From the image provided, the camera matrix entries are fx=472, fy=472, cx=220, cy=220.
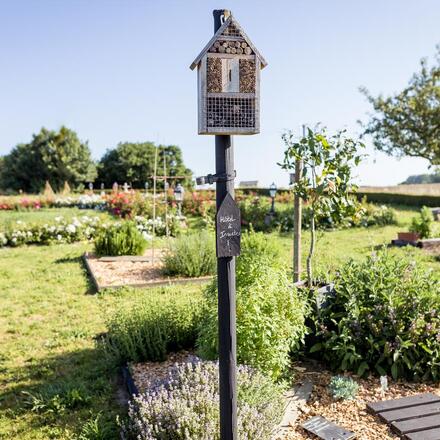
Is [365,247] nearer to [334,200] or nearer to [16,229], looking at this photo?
[334,200]

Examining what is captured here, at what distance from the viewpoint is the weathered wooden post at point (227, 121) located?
2.57m

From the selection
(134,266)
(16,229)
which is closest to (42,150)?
(16,229)

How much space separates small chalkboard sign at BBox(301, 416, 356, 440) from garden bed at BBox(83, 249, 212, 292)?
12.9ft

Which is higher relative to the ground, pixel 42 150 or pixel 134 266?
pixel 42 150

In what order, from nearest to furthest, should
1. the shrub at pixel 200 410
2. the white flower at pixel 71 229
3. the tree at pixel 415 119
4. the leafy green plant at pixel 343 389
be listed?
the shrub at pixel 200 410 → the leafy green plant at pixel 343 389 → the white flower at pixel 71 229 → the tree at pixel 415 119

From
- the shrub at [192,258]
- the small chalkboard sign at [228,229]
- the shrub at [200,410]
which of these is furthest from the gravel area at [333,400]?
the shrub at [192,258]

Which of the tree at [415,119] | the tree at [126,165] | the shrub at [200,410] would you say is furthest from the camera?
the tree at [126,165]

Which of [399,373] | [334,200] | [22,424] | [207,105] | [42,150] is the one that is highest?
[42,150]

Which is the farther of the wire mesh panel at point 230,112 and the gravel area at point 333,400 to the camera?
the gravel area at point 333,400

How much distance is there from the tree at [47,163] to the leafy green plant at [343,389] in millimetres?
39839

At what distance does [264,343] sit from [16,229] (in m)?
11.3

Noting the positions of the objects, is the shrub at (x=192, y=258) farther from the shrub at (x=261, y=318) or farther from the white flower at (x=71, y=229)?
the white flower at (x=71, y=229)

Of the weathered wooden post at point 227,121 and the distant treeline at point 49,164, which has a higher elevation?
the distant treeline at point 49,164

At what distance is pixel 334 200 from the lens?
4.78m
